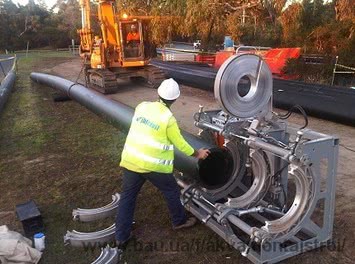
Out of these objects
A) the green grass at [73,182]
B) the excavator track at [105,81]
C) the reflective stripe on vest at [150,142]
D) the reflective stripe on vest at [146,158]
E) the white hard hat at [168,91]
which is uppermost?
the white hard hat at [168,91]

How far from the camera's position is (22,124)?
10.7 meters

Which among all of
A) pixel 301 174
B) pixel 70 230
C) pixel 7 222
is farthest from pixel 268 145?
pixel 7 222

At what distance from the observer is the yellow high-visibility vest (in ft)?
13.2

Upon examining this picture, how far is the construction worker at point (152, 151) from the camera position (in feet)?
13.3

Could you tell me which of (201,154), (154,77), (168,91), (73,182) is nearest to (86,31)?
(154,77)

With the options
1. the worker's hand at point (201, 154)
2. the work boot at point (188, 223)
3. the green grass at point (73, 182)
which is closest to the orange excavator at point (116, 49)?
the green grass at point (73, 182)

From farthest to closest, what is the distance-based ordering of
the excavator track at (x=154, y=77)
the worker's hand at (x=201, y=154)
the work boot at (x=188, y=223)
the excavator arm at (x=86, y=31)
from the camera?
1. the excavator arm at (x=86, y=31)
2. the excavator track at (x=154, y=77)
3. the work boot at (x=188, y=223)
4. the worker's hand at (x=201, y=154)

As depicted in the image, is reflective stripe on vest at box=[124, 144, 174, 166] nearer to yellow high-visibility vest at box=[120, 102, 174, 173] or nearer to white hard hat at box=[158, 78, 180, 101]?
yellow high-visibility vest at box=[120, 102, 174, 173]

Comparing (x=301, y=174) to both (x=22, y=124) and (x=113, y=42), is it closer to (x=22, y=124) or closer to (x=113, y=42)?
(x=22, y=124)

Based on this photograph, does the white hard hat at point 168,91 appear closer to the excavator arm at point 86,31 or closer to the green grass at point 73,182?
the green grass at point 73,182

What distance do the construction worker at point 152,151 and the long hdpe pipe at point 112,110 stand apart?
387 millimetres

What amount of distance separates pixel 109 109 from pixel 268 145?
5.75 metres

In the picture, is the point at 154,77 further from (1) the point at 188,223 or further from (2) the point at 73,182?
(1) the point at 188,223

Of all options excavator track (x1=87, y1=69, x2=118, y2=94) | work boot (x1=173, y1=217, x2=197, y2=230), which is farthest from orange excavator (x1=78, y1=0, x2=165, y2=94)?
work boot (x1=173, y1=217, x2=197, y2=230)
